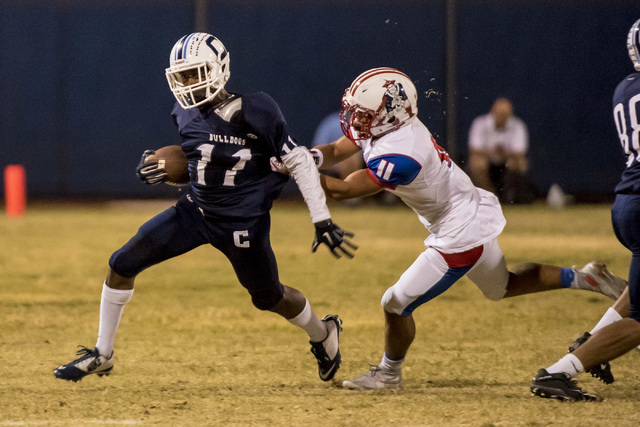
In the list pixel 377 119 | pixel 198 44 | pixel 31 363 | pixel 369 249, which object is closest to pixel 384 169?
pixel 377 119

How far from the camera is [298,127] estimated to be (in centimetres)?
1756

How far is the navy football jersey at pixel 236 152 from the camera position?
4.32m

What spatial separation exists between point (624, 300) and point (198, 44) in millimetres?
2564

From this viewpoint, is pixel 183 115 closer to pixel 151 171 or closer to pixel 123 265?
pixel 151 171

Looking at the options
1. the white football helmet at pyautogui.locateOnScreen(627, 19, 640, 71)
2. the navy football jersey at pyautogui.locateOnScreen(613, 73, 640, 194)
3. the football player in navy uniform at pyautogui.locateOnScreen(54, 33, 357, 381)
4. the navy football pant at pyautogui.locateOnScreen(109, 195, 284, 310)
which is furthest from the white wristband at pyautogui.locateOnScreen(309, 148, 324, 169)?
the white football helmet at pyautogui.locateOnScreen(627, 19, 640, 71)

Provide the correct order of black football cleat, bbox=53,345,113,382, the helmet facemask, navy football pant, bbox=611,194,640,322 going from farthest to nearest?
black football cleat, bbox=53,345,113,382 < the helmet facemask < navy football pant, bbox=611,194,640,322

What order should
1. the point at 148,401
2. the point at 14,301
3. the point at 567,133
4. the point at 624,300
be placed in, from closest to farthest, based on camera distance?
the point at 148,401 → the point at 624,300 → the point at 14,301 → the point at 567,133

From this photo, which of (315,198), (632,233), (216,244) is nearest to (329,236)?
(315,198)

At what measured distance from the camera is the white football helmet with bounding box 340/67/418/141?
4215 mm

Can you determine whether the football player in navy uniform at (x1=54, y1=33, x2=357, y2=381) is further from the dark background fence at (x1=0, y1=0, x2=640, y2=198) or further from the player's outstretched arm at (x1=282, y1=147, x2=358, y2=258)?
the dark background fence at (x1=0, y1=0, x2=640, y2=198)

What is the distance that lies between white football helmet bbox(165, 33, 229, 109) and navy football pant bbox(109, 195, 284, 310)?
59 centimetres

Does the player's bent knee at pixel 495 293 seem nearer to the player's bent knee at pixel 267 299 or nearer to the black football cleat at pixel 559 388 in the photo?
the black football cleat at pixel 559 388

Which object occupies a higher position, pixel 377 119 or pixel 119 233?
pixel 377 119

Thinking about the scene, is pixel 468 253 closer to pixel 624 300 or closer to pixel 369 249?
pixel 624 300
